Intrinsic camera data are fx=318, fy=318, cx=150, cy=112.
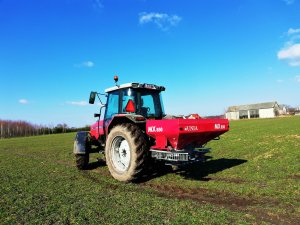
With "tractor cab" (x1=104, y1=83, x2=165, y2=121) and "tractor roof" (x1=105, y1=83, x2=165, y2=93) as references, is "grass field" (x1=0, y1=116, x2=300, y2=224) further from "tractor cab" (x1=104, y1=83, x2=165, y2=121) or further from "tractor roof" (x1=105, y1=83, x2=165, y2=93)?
"tractor roof" (x1=105, y1=83, x2=165, y2=93)

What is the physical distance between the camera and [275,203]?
584 cm

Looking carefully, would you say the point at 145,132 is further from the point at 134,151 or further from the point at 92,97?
the point at 92,97

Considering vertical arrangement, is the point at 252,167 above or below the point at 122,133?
below

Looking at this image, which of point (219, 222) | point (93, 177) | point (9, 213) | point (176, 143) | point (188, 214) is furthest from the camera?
point (93, 177)

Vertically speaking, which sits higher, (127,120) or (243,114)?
(243,114)

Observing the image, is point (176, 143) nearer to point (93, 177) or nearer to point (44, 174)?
point (93, 177)

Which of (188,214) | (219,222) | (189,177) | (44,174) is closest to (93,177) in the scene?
(44,174)

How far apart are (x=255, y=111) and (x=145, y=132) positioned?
108773 mm

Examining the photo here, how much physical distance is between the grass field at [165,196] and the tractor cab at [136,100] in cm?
190

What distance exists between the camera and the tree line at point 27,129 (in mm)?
66688

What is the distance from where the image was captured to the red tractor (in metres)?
7.63

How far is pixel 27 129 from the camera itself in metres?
69.4

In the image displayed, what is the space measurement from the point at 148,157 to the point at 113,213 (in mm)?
2945

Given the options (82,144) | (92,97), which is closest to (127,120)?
(92,97)
